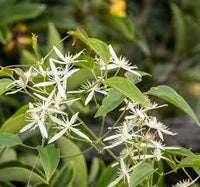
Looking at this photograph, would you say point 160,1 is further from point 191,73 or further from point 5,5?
point 5,5

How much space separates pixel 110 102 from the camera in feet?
3.59

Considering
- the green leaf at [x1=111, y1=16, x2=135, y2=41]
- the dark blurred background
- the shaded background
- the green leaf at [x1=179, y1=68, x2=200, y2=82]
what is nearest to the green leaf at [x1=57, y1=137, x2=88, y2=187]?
the shaded background

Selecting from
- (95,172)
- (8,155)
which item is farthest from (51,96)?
(95,172)

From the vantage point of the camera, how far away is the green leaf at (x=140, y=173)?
1028 mm

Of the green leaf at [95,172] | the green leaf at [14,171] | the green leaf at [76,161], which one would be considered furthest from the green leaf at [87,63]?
the green leaf at [95,172]

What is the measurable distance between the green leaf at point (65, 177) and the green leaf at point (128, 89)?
1.51 feet

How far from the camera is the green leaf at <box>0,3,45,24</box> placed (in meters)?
2.11

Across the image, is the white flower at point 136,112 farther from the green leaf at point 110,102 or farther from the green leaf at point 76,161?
the green leaf at point 76,161

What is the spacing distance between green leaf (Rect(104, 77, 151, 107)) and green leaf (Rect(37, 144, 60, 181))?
147 mm

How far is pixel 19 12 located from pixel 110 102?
110cm

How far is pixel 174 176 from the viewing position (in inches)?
75.8

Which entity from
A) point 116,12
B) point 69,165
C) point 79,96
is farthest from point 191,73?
point 79,96

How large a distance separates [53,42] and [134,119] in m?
0.90

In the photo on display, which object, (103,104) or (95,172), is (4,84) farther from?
(95,172)
